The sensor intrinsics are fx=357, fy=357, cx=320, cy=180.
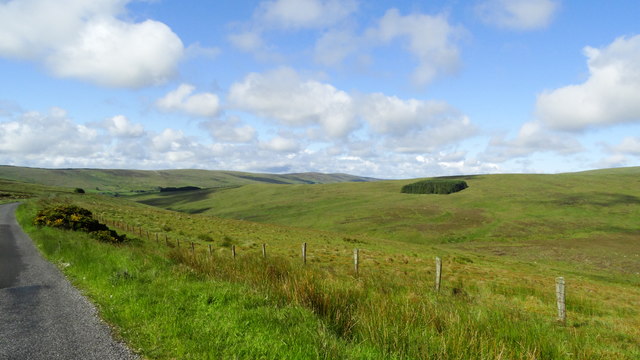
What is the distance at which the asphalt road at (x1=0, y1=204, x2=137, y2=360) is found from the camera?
667 cm

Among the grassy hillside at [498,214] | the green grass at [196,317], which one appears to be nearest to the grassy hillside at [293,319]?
the green grass at [196,317]

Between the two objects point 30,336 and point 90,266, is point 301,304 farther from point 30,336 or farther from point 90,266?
point 90,266

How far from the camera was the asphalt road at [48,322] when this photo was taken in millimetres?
6668

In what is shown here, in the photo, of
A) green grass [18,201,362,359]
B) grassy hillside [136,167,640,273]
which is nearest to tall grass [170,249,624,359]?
green grass [18,201,362,359]

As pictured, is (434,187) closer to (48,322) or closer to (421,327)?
(421,327)

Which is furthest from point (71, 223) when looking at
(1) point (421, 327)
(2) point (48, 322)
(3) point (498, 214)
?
(3) point (498, 214)

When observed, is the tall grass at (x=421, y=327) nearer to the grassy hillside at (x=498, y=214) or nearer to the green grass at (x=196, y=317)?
the green grass at (x=196, y=317)

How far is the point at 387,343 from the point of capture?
6371 mm

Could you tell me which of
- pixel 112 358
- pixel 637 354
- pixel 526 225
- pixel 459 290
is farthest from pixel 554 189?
pixel 112 358

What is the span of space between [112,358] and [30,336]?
250cm

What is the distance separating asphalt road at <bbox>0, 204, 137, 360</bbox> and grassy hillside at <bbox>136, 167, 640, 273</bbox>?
60.0 meters

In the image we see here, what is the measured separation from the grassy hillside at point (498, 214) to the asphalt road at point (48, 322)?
60.0m

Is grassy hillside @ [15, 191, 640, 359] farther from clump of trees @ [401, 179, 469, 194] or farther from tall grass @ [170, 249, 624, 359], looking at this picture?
clump of trees @ [401, 179, 469, 194]

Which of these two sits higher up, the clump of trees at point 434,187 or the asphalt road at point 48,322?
the asphalt road at point 48,322
